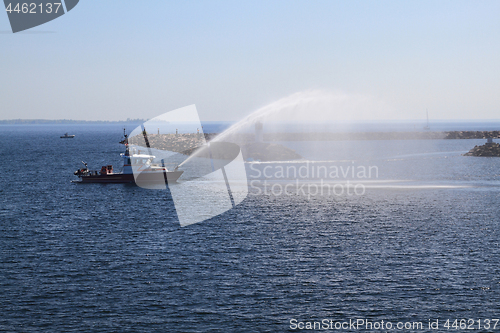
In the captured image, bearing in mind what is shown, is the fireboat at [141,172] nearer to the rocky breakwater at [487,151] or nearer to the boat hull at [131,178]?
the boat hull at [131,178]

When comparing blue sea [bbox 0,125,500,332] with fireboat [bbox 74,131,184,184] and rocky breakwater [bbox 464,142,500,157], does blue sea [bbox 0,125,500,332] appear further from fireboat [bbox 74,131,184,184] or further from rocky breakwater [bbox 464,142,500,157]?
rocky breakwater [bbox 464,142,500,157]

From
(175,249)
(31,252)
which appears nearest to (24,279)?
(31,252)

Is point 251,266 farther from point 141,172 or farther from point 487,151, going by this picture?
point 487,151

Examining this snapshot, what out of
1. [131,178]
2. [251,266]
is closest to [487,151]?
[131,178]

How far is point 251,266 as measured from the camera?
41906mm

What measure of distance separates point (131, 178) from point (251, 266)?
232ft

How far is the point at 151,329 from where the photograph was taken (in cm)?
2955

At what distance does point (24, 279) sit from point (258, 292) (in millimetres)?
20629

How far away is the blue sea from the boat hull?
26.0 m

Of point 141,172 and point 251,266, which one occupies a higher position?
point 141,172

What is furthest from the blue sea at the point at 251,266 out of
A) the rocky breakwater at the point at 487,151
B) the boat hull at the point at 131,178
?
the rocky breakwater at the point at 487,151

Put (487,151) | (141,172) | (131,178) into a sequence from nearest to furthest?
1. (141,172)
2. (131,178)
3. (487,151)

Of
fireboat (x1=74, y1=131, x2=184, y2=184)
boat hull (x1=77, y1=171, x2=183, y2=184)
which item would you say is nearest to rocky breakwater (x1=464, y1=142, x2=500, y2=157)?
boat hull (x1=77, y1=171, x2=183, y2=184)

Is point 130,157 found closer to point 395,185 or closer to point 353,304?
point 395,185
